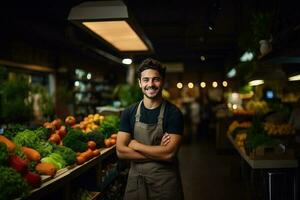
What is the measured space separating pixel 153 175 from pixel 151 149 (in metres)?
0.25

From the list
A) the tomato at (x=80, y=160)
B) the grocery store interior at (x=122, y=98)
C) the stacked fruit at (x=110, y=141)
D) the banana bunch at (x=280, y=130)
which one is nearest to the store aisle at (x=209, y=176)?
the grocery store interior at (x=122, y=98)

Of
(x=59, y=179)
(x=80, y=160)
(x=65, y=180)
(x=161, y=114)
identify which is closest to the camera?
(x=59, y=179)

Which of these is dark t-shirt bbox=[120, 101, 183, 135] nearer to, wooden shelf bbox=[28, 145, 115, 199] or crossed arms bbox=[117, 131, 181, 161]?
crossed arms bbox=[117, 131, 181, 161]

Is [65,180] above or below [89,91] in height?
below

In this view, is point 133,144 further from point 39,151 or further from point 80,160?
point 39,151

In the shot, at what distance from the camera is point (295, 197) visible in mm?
4711

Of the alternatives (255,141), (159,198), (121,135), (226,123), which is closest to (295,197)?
(255,141)

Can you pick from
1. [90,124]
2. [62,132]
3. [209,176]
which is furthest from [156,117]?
[209,176]

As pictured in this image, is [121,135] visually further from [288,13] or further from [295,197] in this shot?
[288,13]

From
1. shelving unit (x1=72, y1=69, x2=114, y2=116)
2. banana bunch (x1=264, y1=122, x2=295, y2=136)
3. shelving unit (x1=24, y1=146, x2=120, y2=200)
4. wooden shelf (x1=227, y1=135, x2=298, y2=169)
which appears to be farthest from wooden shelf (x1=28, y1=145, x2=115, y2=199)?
shelving unit (x1=72, y1=69, x2=114, y2=116)

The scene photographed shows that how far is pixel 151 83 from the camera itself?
3.02m

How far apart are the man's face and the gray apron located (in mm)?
155

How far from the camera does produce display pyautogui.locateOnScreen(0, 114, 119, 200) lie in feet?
7.39

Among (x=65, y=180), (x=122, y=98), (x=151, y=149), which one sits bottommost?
(x=65, y=180)
